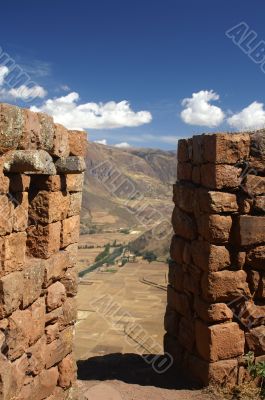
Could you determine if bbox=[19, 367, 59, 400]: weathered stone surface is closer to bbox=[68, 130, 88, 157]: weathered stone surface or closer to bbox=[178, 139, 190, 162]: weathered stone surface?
bbox=[68, 130, 88, 157]: weathered stone surface

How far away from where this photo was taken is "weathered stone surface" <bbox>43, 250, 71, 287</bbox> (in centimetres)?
669

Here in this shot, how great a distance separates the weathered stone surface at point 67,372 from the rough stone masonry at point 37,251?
0.01 meters

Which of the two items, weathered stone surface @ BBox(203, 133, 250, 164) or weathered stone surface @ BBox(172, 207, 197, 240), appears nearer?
weathered stone surface @ BBox(203, 133, 250, 164)

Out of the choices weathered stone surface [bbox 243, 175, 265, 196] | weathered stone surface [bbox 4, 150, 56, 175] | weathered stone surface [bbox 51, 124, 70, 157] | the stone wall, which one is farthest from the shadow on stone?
weathered stone surface [bbox 4, 150, 56, 175]

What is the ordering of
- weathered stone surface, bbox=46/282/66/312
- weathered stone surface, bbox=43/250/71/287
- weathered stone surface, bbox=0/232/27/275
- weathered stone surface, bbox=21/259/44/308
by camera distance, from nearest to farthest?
weathered stone surface, bbox=0/232/27/275, weathered stone surface, bbox=21/259/44/308, weathered stone surface, bbox=43/250/71/287, weathered stone surface, bbox=46/282/66/312

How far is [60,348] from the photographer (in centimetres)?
719

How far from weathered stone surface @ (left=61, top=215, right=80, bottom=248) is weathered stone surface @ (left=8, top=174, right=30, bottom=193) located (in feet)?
4.90

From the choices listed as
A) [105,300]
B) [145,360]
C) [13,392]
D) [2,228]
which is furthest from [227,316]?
[105,300]

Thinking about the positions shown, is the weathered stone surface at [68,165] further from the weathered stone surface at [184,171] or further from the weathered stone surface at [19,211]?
the weathered stone surface at [184,171]

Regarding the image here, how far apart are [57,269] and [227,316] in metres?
3.40

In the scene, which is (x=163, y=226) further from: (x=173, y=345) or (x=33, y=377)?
(x=33, y=377)

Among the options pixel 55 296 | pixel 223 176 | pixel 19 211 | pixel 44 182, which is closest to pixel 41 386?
pixel 55 296

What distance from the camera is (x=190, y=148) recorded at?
9.41 meters

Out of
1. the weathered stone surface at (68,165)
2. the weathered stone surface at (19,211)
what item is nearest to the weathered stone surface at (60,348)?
the weathered stone surface at (19,211)
